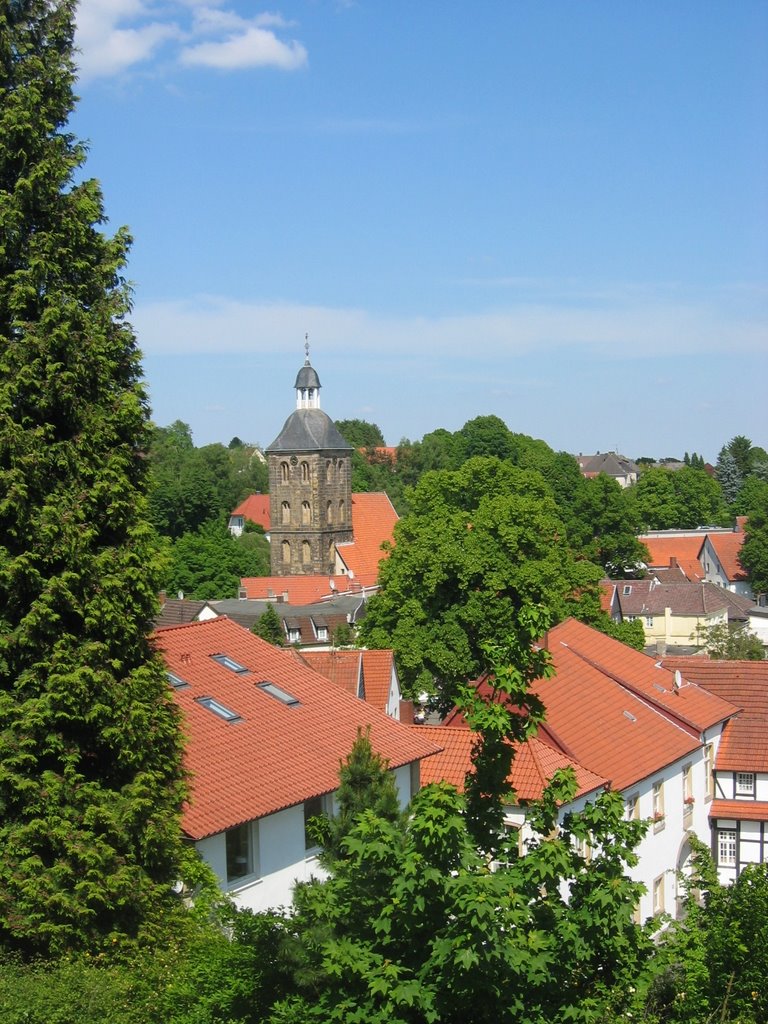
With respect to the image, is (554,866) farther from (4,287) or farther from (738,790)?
(738,790)

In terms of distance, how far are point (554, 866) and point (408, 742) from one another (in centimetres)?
1130

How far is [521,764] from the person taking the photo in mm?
21375

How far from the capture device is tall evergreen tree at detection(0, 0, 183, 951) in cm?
1102

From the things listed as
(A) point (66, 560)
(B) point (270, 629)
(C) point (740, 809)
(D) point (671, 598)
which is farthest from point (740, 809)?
(D) point (671, 598)

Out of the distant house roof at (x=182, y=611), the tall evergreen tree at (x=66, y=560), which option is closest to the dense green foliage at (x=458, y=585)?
the distant house roof at (x=182, y=611)

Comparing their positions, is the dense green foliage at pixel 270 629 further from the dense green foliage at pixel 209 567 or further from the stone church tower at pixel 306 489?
the dense green foliage at pixel 209 567

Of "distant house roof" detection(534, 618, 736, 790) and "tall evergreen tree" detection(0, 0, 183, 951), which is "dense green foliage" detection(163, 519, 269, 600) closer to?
"distant house roof" detection(534, 618, 736, 790)

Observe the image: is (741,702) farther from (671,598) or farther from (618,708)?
(671,598)

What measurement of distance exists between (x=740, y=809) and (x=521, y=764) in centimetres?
873

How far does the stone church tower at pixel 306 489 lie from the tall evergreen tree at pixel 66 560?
197 feet

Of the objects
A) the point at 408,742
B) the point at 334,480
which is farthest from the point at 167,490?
the point at 408,742

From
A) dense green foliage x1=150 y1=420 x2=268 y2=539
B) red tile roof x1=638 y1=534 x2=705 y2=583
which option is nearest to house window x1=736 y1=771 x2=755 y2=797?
dense green foliage x1=150 y1=420 x2=268 y2=539

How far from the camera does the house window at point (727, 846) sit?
2736cm

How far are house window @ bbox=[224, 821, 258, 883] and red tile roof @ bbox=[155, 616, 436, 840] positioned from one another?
533mm
